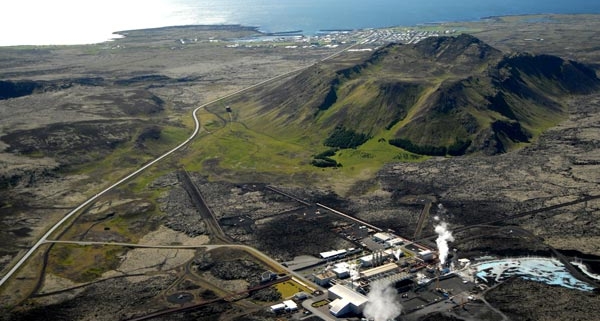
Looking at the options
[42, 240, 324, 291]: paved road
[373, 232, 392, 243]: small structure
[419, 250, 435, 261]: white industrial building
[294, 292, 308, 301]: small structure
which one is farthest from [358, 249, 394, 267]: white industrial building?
[294, 292, 308, 301]: small structure

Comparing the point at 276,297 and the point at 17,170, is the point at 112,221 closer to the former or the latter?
the point at 17,170

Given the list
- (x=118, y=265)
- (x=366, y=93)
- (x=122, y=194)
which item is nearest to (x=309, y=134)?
(x=366, y=93)

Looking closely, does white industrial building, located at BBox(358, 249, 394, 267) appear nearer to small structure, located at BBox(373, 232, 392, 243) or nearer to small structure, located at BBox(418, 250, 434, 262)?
small structure, located at BBox(418, 250, 434, 262)

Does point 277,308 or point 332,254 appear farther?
point 332,254

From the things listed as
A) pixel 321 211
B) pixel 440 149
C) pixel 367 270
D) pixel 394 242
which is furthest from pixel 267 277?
pixel 440 149

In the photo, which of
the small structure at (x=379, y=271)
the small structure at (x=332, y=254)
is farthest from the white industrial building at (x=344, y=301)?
the small structure at (x=332, y=254)

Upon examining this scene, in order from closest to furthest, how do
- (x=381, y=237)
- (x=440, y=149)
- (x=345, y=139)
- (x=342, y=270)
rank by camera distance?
(x=342, y=270)
(x=381, y=237)
(x=440, y=149)
(x=345, y=139)

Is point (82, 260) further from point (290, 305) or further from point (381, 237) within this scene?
point (381, 237)

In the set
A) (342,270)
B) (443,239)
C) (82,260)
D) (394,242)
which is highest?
(443,239)
